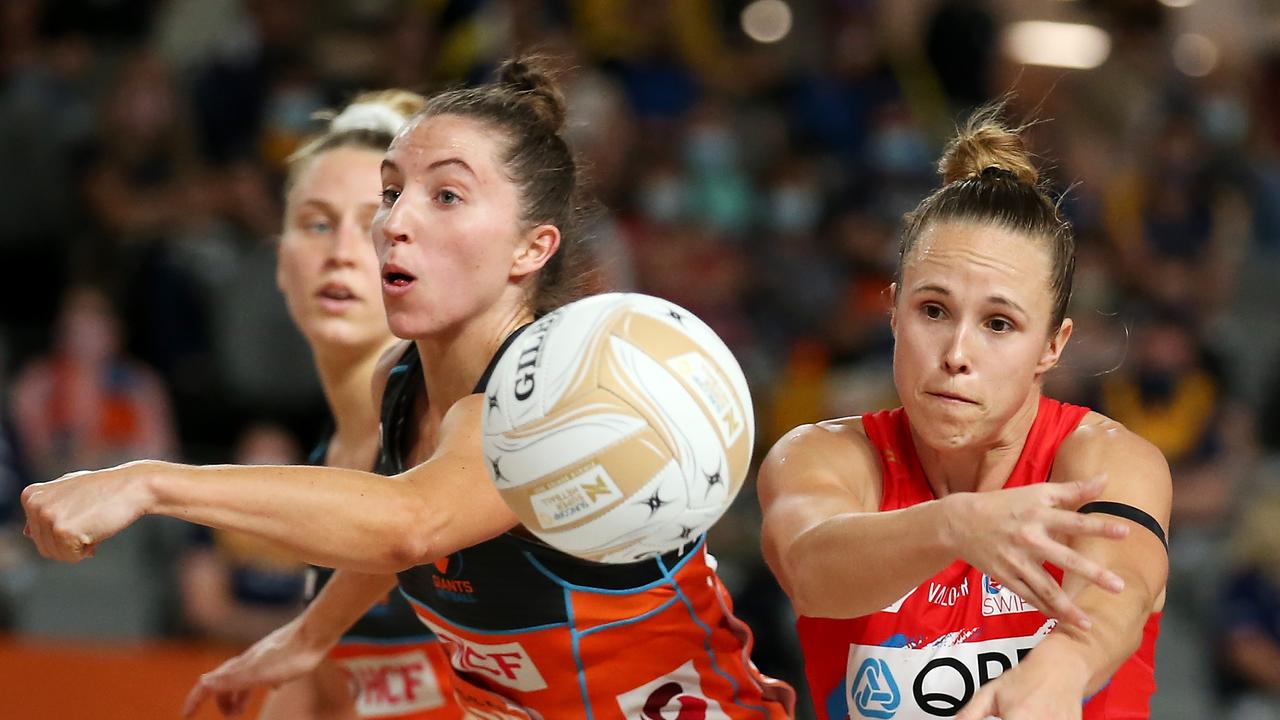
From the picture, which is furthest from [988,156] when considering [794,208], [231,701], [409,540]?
[794,208]

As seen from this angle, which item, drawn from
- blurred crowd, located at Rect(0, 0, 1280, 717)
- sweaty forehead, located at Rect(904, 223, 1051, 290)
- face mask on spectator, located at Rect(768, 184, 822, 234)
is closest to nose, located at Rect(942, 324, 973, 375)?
sweaty forehead, located at Rect(904, 223, 1051, 290)

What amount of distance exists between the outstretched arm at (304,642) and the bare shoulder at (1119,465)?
155cm

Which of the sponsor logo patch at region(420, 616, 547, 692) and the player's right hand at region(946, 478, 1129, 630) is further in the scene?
the sponsor logo patch at region(420, 616, 547, 692)

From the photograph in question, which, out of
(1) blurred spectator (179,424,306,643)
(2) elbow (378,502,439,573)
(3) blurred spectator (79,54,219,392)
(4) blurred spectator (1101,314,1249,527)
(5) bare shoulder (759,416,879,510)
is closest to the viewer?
(2) elbow (378,502,439,573)

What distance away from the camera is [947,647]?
2.82 meters

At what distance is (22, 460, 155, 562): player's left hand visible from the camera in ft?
7.79

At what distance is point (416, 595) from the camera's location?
128 inches

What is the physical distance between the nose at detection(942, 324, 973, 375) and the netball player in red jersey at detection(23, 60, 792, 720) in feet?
2.14

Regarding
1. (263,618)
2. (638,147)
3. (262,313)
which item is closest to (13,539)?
(263,618)

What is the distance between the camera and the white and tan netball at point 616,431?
8.17ft

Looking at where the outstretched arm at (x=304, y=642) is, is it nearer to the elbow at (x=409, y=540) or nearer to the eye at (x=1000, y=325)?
the elbow at (x=409, y=540)

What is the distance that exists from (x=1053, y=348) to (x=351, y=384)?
2.00 metres

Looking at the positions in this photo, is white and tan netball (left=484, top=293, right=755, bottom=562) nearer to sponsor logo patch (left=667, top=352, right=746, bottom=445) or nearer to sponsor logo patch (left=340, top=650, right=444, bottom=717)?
sponsor logo patch (left=667, top=352, right=746, bottom=445)

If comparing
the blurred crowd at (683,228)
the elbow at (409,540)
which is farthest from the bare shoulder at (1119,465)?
the blurred crowd at (683,228)
